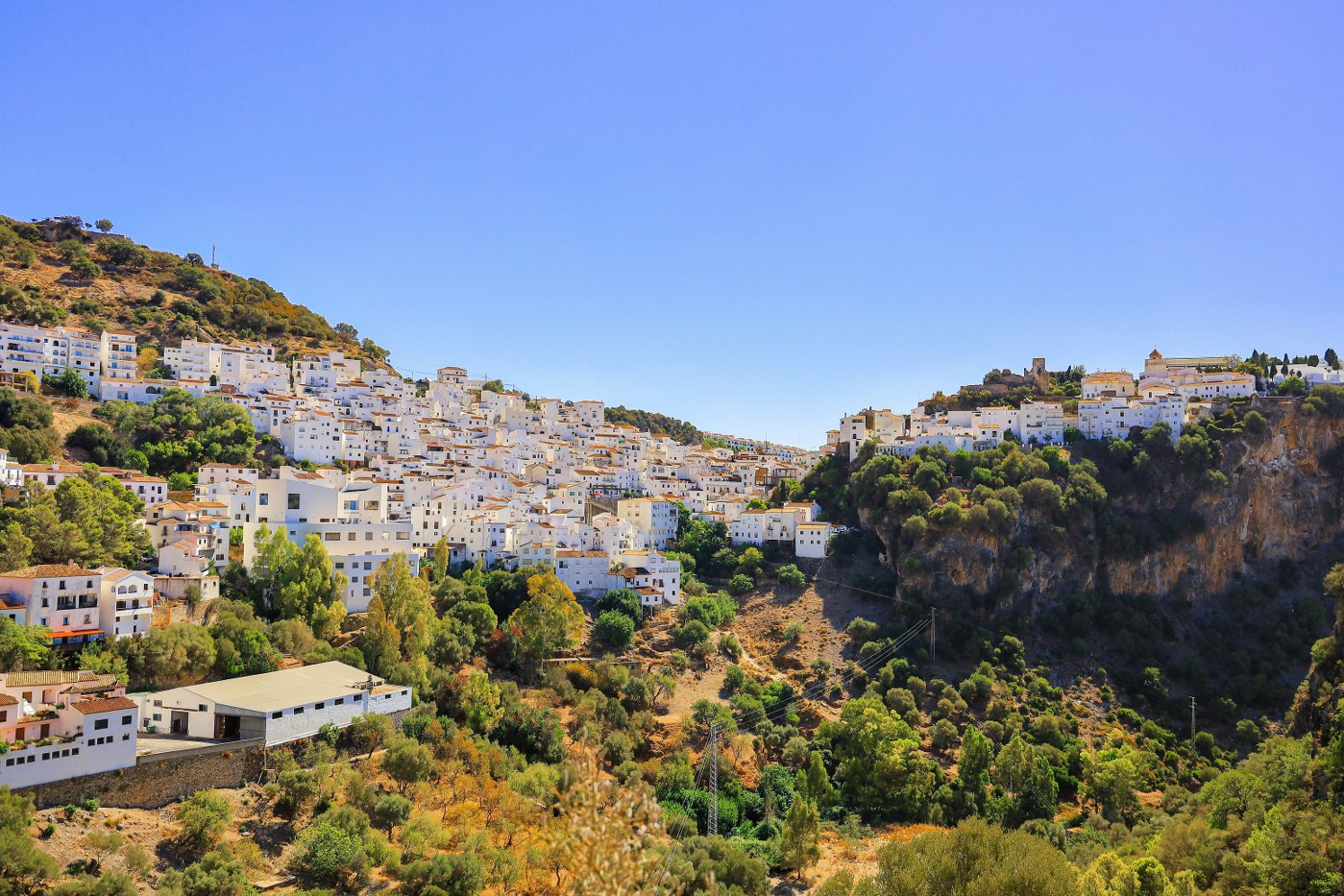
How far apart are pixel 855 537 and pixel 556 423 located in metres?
25.6

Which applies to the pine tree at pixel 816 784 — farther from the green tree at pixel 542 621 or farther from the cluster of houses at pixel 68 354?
the cluster of houses at pixel 68 354

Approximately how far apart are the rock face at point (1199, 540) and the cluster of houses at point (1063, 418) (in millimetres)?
3436

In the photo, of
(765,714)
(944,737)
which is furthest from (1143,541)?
(765,714)

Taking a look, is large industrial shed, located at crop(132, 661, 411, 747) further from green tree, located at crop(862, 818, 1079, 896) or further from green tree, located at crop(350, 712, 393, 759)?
green tree, located at crop(862, 818, 1079, 896)

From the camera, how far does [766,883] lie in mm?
22766

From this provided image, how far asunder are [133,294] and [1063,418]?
59.8 metres

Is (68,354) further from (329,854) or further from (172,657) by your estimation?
(329,854)

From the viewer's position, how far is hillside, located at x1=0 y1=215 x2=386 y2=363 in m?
51.7

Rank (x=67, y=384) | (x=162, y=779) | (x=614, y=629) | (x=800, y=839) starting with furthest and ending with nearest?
(x=67, y=384)
(x=614, y=629)
(x=800, y=839)
(x=162, y=779)

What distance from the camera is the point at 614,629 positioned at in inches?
1337

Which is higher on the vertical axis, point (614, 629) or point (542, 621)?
point (542, 621)

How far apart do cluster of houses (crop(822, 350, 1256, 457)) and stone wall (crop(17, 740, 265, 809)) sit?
1493 inches

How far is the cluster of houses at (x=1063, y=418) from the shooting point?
1998 inches

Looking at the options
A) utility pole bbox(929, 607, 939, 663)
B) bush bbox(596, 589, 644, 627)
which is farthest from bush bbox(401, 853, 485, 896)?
utility pole bbox(929, 607, 939, 663)
